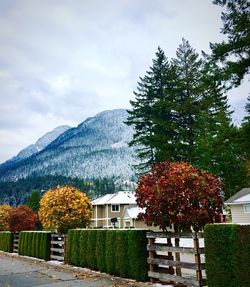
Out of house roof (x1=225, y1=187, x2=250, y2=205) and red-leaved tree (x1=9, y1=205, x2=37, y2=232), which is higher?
house roof (x1=225, y1=187, x2=250, y2=205)

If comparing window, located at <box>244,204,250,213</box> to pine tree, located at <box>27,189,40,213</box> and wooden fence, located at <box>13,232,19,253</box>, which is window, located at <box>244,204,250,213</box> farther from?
pine tree, located at <box>27,189,40,213</box>

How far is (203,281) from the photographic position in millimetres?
7805

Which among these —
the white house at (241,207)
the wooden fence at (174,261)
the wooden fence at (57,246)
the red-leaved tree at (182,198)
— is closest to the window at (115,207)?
the white house at (241,207)

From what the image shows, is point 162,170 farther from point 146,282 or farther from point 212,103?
point 212,103

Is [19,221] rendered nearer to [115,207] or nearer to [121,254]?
[121,254]

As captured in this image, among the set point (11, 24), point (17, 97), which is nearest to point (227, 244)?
point (11, 24)

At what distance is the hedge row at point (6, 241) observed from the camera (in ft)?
82.5

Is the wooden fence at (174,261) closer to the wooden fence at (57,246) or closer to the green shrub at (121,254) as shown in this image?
the green shrub at (121,254)

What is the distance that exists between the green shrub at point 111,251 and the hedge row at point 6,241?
16205 millimetres

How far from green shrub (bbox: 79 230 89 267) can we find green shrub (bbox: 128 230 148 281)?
11.7 feet

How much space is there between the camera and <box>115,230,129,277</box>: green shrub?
1038 cm

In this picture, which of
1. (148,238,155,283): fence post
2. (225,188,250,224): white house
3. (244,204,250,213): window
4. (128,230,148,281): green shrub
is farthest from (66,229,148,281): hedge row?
(244,204,250,213): window

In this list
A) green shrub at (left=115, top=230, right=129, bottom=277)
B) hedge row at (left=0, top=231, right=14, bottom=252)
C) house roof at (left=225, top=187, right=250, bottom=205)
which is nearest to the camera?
green shrub at (left=115, top=230, right=129, bottom=277)

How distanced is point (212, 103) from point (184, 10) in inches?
658
